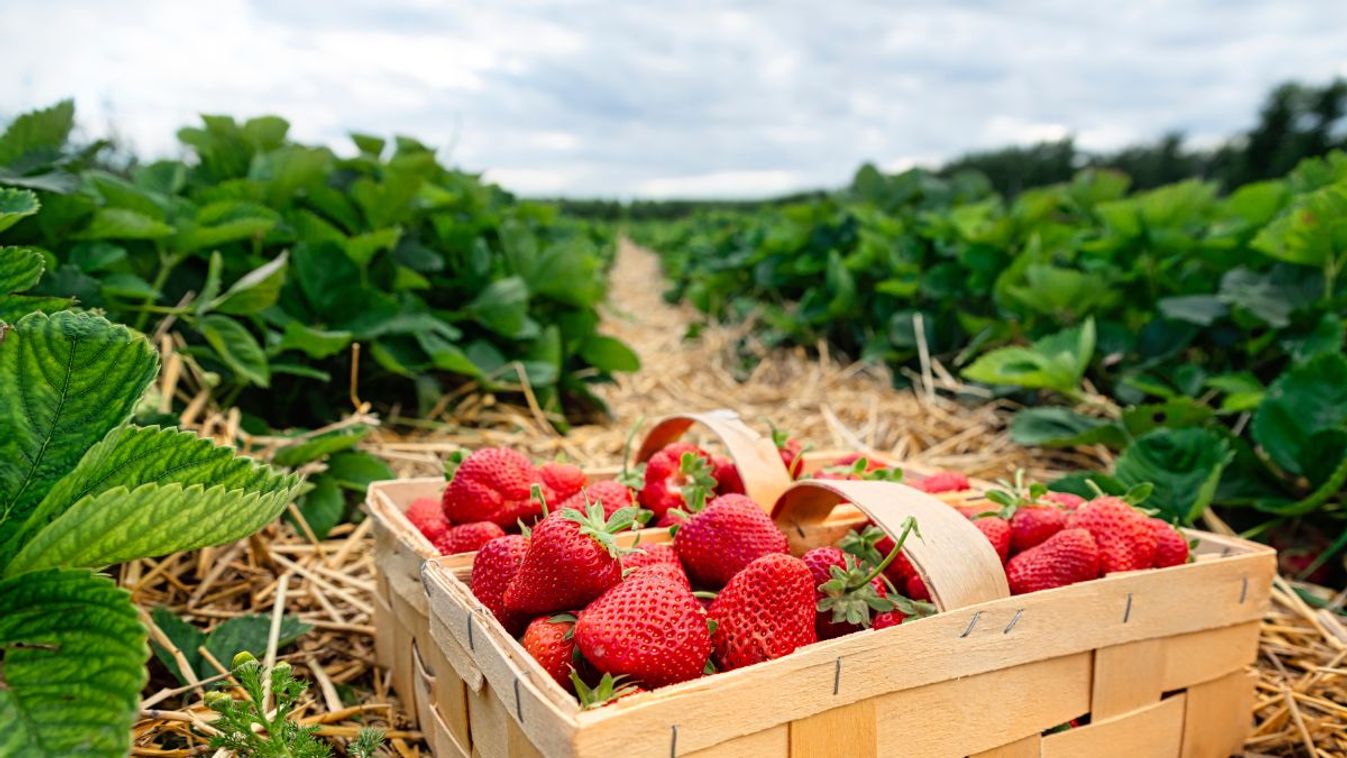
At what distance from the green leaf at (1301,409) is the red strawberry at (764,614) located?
4.94ft

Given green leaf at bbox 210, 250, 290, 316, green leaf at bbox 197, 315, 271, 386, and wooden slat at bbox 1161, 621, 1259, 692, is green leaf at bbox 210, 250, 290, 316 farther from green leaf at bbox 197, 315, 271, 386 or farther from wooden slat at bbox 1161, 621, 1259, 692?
wooden slat at bbox 1161, 621, 1259, 692

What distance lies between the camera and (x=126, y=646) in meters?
0.73

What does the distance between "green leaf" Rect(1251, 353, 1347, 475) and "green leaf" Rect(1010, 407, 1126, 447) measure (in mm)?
358

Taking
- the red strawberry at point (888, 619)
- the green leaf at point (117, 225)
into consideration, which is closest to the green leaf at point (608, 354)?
the green leaf at point (117, 225)

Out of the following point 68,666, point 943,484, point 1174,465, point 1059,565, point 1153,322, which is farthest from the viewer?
point 1153,322

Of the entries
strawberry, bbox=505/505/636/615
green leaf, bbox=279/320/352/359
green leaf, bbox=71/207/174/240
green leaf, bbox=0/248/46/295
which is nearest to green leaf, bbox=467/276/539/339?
green leaf, bbox=279/320/352/359

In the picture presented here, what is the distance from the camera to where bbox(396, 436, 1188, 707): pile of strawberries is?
3.16 ft

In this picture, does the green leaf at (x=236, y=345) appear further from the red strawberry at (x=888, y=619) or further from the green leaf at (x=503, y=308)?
the red strawberry at (x=888, y=619)

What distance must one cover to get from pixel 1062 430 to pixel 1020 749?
1.50 m

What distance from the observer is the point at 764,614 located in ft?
3.28

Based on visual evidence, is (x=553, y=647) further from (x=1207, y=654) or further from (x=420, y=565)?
(x=1207, y=654)

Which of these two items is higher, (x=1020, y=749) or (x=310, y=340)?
(x=310, y=340)

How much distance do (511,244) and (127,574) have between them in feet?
5.82

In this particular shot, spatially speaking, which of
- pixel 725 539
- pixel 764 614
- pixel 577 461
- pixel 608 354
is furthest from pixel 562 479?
pixel 608 354
